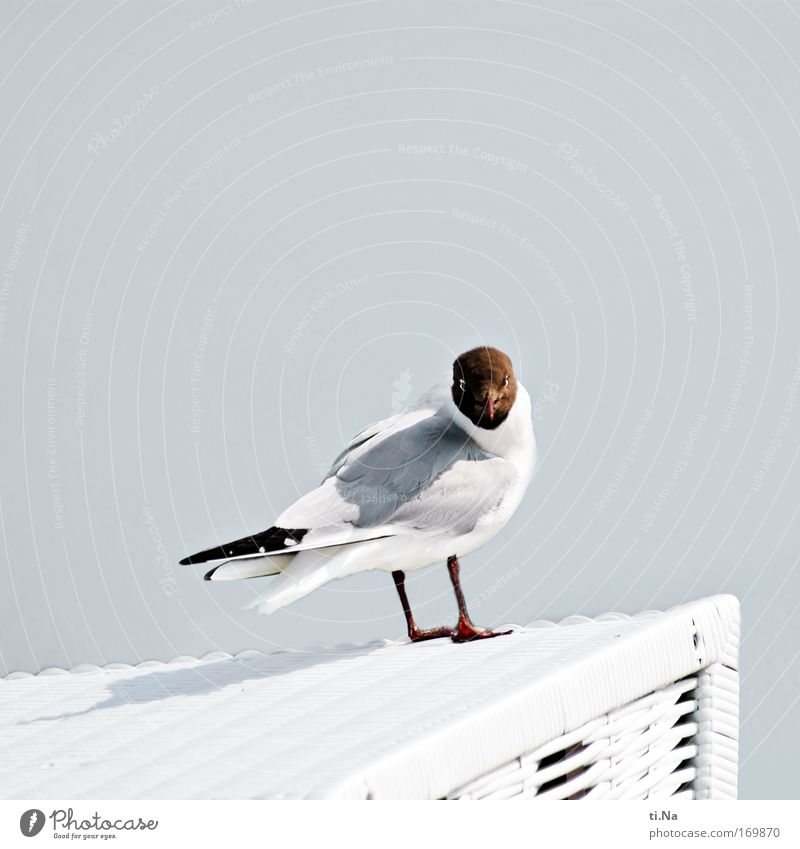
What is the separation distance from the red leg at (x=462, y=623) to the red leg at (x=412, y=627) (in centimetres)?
6

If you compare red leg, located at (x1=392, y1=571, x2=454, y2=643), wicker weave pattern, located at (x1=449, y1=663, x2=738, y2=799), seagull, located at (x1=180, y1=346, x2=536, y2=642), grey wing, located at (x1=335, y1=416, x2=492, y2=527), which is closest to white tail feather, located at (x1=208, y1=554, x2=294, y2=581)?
seagull, located at (x1=180, y1=346, x2=536, y2=642)

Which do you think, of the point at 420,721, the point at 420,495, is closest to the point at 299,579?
the point at 420,495

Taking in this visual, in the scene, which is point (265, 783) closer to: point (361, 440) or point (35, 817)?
→ point (35, 817)

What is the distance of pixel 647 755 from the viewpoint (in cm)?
181

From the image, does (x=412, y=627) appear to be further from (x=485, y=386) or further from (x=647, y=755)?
(x=647, y=755)

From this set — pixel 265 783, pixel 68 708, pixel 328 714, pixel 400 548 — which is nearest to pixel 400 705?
pixel 328 714

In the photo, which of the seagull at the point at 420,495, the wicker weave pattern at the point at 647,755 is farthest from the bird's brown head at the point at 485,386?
the wicker weave pattern at the point at 647,755

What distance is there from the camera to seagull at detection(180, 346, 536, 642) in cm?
203

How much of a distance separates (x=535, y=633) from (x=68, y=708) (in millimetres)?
750

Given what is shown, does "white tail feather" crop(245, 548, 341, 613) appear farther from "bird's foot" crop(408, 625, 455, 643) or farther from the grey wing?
"bird's foot" crop(408, 625, 455, 643)

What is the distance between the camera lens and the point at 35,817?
1.38m

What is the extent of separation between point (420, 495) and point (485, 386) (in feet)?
0.66

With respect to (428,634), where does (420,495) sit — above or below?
above

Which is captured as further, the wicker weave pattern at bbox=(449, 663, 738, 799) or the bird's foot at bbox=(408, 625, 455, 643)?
the bird's foot at bbox=(408, 625, 455, 643)
